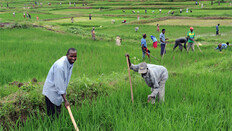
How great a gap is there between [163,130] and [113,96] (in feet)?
4.64

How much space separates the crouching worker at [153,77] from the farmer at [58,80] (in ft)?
3.60

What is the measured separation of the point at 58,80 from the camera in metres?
2.99

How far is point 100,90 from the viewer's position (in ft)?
15.5

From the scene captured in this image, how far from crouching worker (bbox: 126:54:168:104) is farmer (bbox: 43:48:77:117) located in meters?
1.10

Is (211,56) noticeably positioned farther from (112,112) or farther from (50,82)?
(50,82)

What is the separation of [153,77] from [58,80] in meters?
1.56

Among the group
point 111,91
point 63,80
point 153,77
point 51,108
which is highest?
point 63,80

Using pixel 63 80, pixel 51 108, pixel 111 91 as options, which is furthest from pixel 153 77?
pixel 51 108

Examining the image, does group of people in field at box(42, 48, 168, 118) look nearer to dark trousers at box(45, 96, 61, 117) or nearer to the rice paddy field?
dark trousers at box(45, 96, 61, 117)

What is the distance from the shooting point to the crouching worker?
3458 millimetres

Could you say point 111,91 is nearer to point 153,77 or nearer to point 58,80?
point 153,77

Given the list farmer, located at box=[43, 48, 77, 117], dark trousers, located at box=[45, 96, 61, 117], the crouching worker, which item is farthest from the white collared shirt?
the crouching worker

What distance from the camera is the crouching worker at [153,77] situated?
3458mm

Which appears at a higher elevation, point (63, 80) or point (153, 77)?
point (63, 80)
